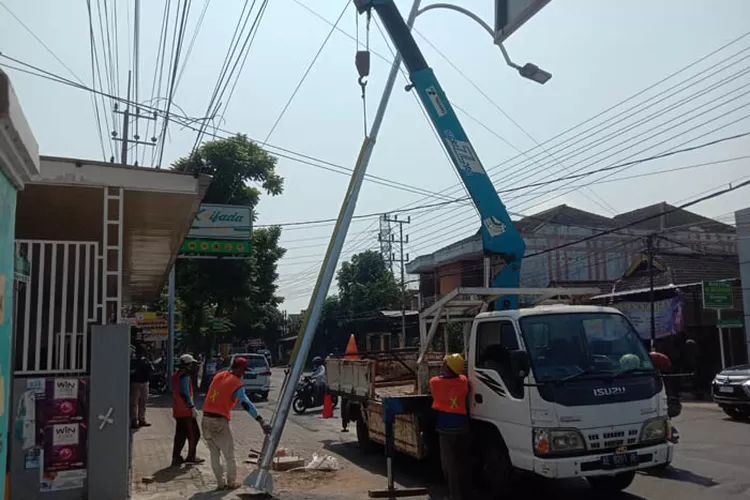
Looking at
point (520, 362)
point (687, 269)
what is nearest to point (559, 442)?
point (520, 362)

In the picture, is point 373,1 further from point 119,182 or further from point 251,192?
point 251,192

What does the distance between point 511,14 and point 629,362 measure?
407 cm

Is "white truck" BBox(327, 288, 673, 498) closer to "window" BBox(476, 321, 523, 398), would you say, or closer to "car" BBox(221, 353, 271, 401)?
"window" BBox(476, 321, 523, 398)

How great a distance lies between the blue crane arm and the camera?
33.2 ft

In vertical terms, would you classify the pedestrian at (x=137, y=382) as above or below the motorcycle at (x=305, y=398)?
above

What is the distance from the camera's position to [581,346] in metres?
7.59

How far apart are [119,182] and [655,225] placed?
3945 cm

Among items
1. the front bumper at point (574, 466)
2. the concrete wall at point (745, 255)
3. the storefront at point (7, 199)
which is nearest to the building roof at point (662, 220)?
the concrete wall at point (745, 255)

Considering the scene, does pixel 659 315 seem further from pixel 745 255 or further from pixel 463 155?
pixel 463 155

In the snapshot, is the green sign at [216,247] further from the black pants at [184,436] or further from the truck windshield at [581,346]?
the truck windshield at [581,346]

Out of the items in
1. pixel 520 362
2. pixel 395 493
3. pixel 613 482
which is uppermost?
pixel 520 362

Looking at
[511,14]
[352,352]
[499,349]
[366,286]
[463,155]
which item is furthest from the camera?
[366,286]

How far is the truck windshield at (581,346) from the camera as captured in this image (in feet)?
24.0

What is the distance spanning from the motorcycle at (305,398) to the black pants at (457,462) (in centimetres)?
1324
